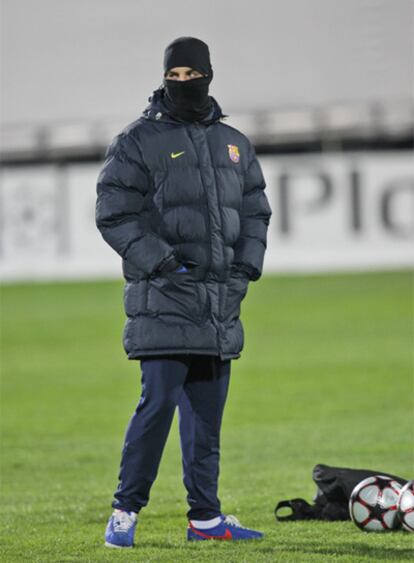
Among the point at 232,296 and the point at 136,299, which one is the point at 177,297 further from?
the point at 232,296

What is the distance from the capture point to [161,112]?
5969 millimetres

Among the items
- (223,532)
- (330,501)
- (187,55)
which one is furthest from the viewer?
(330,501)

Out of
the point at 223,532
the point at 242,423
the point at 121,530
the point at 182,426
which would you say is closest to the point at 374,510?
the point at 223,532

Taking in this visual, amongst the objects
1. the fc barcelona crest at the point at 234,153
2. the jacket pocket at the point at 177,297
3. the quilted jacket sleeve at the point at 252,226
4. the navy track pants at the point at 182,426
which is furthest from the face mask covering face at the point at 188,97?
the navy track pants at the point at 182,426

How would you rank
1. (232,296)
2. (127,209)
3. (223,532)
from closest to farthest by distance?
(127,209) → (232,296) → (223,532)

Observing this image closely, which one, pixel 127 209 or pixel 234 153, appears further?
pixel 234 153

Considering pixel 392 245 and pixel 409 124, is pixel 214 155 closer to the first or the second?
pixel 392 245

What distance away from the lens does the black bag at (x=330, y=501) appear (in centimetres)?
659

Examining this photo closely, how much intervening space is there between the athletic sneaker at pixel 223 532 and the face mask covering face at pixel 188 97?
5.93ft

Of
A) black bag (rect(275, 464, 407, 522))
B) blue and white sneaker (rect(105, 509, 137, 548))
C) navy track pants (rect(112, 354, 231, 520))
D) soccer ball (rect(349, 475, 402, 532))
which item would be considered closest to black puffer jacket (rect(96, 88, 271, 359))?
navy track pants (rect(112, 354, 231, 520))

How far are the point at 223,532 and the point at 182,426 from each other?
506 millimetres

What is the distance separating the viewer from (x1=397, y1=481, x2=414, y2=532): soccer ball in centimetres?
612

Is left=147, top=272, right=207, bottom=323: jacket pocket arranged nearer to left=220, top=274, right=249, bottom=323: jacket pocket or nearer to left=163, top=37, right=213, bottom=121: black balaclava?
left=220, top=274, right=249, bottom=323: jacket pocket

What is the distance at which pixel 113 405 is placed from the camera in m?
12.9
